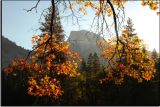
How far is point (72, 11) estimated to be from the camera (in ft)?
39.1

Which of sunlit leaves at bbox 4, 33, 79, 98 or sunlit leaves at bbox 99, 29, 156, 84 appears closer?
sunlit leaves at bbox 99, 29, 156, 84

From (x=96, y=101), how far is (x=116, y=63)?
48.6 meters

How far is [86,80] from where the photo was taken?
57031mm

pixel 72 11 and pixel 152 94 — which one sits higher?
pixel 72 11

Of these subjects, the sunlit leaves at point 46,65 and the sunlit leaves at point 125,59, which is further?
the sunlit leaves at point 46,65

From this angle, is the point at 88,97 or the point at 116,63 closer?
the point at 116,63

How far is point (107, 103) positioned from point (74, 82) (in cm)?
1090

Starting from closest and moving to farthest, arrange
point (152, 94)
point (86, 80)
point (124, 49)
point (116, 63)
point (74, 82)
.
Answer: point (124, 49) → point (116, 63) → point (74, 82) → point (152, 94) → point (86, 80)

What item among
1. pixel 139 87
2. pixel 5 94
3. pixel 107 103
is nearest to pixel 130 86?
pixel 139 87

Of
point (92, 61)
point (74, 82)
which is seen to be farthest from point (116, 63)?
point (92, 61)

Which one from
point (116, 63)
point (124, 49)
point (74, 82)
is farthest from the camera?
point (74, 82)

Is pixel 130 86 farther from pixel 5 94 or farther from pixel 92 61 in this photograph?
pixel 5 94

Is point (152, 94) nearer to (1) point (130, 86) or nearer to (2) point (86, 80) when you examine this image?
(1) point (130, 86)

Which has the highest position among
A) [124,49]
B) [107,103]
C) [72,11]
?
[72,11]
